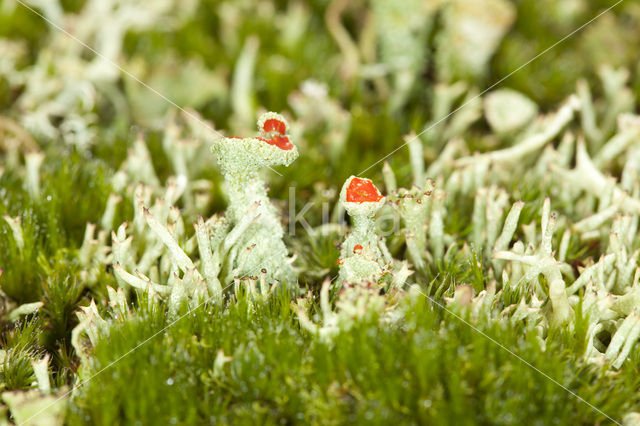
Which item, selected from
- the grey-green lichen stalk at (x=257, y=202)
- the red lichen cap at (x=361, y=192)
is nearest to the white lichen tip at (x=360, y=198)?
the red lichen cap at (x=361, y=192)

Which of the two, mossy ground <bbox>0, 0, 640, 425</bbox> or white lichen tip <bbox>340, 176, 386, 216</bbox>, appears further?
white lichen tip <bbox>340, 176, 386, 216</bbox>

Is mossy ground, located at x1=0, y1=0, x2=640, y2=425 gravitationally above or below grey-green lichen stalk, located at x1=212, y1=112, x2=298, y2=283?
below

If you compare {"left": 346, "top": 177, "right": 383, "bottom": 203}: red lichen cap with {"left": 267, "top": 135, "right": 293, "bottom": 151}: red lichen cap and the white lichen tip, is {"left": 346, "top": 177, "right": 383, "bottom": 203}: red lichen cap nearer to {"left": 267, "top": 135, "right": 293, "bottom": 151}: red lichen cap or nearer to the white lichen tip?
the white lichen tip

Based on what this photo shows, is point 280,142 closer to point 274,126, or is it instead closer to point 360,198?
point 274,126

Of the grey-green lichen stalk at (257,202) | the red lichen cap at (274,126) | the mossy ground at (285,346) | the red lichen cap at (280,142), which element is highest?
the red lichen cap at (274,126)

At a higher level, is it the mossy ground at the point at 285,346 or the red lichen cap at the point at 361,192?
the red lichen cap at the point at 361,192

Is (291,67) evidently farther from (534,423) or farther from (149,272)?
(534,423)

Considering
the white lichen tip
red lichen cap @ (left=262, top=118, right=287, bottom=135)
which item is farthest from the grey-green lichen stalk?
the white lichen tip

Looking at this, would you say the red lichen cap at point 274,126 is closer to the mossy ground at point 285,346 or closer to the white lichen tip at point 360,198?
the white lichen tip at point 360,198
